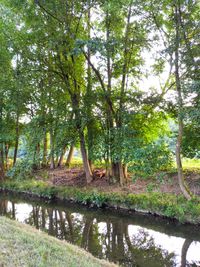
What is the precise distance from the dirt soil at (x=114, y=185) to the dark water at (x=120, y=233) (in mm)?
1429

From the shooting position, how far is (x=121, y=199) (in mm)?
11383

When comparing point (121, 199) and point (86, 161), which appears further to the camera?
point (86, 161)

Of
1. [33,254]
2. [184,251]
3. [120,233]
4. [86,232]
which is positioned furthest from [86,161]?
[33,254]

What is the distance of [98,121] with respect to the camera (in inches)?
526

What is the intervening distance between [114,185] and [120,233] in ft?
13.0

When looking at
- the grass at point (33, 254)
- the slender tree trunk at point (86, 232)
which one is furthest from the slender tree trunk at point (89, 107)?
the grass at point (33, 254)

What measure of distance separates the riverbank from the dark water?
34 cm

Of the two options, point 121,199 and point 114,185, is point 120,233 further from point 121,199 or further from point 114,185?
point 114,185

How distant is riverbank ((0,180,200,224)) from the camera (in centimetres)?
946

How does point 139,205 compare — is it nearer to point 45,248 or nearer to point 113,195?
point 113,195

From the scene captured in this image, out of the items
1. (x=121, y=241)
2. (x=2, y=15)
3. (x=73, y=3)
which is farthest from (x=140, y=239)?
(x=2, y=15)

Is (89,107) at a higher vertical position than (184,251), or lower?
higher

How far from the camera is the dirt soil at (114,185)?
1106 centimetres

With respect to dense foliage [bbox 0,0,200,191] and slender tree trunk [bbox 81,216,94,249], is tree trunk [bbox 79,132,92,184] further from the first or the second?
slender tree trunk [bbox 81,216,94,249]
